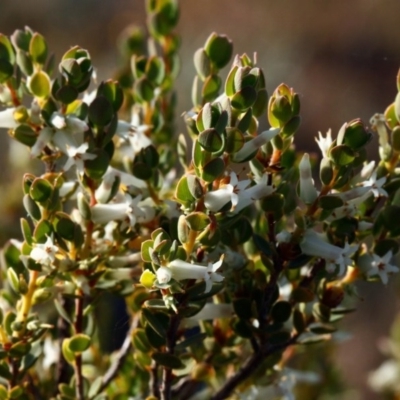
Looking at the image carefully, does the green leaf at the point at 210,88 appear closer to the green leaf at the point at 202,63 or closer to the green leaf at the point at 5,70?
the green leaf at the point at 202,63

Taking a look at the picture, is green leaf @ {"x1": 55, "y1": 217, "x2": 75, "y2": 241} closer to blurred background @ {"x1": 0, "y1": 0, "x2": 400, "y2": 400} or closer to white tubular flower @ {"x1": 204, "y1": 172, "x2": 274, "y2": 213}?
white tubular flower @ {"x1": 204, "y1": 172, "x2": 274, "y2": 213}

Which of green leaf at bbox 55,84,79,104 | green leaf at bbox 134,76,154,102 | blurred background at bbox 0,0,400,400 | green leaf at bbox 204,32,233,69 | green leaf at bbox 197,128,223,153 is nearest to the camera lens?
green leaf at bbox 197,128,223,153

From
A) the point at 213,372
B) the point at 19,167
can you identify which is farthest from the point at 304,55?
the point at 213,372

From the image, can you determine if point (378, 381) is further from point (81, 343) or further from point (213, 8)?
point (213, 8)

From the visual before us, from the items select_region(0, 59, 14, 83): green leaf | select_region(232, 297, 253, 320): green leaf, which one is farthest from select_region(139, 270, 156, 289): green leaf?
select_region(0, 59, 14, 83): green leaf

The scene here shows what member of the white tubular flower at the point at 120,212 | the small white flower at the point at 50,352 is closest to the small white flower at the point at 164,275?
the white tubular flower at the point at 120,212

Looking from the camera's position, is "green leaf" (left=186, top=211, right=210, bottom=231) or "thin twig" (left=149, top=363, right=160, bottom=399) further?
"thin twig" (left=149, top=363, right=160, bottom=399)
